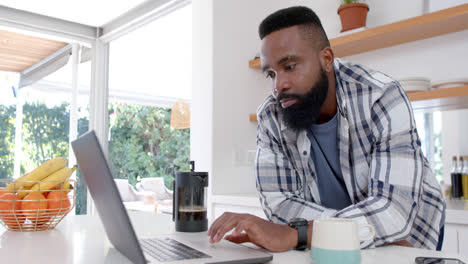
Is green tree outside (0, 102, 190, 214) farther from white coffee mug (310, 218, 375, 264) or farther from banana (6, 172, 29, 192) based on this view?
white coffee mug (310, 218, 375, 264)

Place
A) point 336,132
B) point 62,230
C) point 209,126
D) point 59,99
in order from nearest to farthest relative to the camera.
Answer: point 62,230 < point 336,132 < point 209,126 < point 59,99

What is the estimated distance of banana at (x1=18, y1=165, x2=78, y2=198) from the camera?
1.06 metres

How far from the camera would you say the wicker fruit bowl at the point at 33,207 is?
1032 mm

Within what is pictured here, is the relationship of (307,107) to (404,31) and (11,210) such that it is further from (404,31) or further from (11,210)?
(404,31)

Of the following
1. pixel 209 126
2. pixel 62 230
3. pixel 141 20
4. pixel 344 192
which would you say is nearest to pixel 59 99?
pixel 141 20

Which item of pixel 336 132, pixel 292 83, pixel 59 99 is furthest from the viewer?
pixel 59 99

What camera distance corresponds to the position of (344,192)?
1.29 m

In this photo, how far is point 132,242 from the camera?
0.59 m

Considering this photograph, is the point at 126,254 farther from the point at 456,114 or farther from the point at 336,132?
the point at 456,114

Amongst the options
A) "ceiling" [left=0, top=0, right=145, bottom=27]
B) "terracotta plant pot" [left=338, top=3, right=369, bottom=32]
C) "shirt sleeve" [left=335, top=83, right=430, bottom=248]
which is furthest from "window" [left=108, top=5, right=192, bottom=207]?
"shirt sleeve" [left=335, top=83, right=430, bottom=248]

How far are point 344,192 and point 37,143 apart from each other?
10.8ft

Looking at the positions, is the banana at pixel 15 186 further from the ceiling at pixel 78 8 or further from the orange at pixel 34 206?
the ceiling at pixel 78 8

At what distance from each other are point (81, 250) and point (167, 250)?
0.19m

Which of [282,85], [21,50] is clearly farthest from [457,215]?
[21,50]
